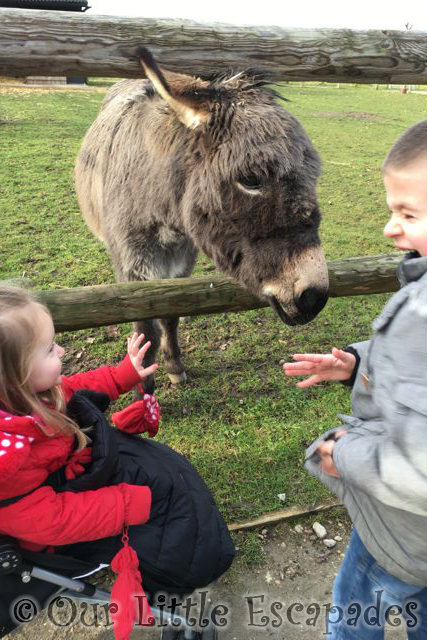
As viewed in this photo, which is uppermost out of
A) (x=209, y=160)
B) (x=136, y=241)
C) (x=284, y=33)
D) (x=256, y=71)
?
(x=284, y=33)

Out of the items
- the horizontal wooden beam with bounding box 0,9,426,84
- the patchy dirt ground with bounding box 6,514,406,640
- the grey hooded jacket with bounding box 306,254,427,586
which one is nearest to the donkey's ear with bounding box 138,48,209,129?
the horizontal wooden beam with bounding box 0,9,426,84

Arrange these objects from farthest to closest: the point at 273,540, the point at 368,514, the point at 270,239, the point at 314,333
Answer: the point at 314,333
the point at 273,540
the point at 270,239
the point at 368,514

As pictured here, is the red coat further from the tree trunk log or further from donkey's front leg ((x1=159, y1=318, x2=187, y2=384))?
donkey's front leg ((x1=159, y1=318, x2=187, y2=384))

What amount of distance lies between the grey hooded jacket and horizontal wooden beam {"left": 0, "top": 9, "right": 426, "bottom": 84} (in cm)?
169

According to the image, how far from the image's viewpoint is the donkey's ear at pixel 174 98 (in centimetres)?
205

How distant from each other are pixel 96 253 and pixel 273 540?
4073 mm

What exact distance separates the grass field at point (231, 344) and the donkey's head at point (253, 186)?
3.61ft

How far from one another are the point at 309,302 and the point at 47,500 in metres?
1.38

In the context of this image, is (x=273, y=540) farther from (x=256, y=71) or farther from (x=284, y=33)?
(x=284, y=33)

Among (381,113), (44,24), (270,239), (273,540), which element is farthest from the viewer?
(381,113)

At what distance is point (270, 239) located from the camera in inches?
87.4

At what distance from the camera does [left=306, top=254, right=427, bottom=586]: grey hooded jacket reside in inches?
41.3

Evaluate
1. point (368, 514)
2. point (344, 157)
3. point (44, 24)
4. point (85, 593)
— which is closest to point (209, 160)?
point (44, 24)

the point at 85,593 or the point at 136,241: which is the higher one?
the point at 136,241
